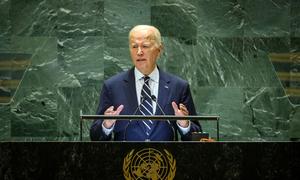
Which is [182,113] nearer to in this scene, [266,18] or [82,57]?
[82,57]

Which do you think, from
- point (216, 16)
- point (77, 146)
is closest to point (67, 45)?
point (216, 16)

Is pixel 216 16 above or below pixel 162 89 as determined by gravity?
above

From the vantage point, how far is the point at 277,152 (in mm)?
4410

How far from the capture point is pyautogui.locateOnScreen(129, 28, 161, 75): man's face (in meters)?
6.09

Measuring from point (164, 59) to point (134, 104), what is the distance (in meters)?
2.08

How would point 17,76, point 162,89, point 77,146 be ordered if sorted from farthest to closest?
point 17,76
point 162,89
point 77,146

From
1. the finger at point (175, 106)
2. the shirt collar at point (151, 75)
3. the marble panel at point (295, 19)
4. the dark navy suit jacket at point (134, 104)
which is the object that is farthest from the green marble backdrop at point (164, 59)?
the finger at point (175, 106)

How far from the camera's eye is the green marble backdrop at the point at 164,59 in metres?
7.72

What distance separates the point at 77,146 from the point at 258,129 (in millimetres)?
3890

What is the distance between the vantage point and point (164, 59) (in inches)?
306

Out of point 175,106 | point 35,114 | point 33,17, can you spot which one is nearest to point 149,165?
point 175,106

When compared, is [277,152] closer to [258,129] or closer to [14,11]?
[258,129]

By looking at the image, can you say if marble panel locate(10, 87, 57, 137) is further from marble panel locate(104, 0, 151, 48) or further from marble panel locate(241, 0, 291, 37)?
marble panel locate(241, 0, 291, 37)

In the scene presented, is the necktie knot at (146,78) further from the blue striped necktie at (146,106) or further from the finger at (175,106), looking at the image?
the finger at (175,106)
